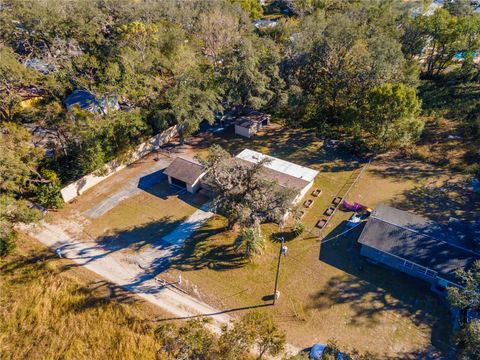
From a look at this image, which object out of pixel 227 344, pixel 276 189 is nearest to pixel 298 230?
pixel 276 189

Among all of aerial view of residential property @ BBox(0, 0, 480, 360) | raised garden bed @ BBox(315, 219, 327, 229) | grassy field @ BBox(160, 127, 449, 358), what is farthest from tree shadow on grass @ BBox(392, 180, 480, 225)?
raised garden bed @ BBox(315, 219, 327, 229)

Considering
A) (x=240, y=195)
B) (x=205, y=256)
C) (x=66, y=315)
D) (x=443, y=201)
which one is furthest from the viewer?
(x=443, y=201)

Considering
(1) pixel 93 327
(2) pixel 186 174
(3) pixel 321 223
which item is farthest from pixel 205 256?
(3) pixel 321 223

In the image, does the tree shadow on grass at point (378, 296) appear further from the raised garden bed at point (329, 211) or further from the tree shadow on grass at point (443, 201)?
the tree shadow on grass at point (443, 201)

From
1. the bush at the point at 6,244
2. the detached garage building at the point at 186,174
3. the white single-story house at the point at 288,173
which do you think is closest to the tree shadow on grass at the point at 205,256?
the detached garage building at the point at 186,174

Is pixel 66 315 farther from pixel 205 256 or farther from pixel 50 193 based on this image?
pixel 50 193

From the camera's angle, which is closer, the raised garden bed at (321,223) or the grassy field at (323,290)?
the grassy field at (323,290)

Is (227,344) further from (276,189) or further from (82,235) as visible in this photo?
(82,235)

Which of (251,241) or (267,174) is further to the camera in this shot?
(267,174)
